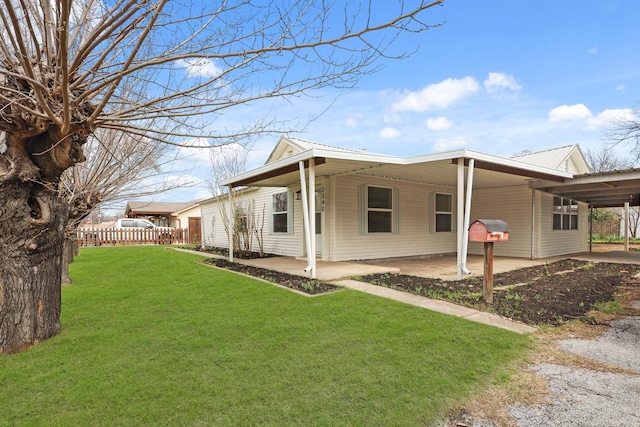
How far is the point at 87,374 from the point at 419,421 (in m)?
2.81

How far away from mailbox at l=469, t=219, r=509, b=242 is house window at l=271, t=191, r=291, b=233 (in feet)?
22.5

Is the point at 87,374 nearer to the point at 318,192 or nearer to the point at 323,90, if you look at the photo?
the point at 323,90

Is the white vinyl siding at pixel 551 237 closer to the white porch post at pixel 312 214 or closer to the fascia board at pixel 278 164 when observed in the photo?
the white porch post at pixel 312 214

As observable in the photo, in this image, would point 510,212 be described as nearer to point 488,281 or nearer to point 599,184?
point 599,184

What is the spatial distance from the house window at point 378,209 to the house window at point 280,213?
2762 millimetres

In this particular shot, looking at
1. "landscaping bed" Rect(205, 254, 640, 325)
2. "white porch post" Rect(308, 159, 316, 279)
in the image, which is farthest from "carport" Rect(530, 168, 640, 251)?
"white porch post" Rect(308, 159, 316, 279)

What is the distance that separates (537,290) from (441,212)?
18.3 feet

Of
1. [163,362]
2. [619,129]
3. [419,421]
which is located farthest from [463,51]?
[619,129]

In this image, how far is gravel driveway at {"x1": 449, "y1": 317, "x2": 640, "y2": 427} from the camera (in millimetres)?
2301

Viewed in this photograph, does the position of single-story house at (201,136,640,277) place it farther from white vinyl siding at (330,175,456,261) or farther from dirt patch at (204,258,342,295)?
dirt patch at (204,258,342,295)

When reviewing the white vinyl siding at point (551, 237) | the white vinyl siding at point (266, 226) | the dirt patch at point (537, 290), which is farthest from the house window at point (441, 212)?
the white vinyl siding at point (266, 226)

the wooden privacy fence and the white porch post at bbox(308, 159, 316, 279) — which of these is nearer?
the white porch post at bbox(308, 159, 316, 279)

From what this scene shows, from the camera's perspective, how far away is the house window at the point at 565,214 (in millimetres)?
11781

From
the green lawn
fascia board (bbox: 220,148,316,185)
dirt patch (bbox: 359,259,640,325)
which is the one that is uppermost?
fascia board (bbox: 220,148,316,185)
